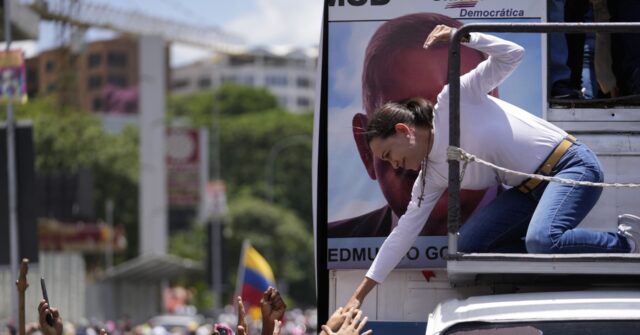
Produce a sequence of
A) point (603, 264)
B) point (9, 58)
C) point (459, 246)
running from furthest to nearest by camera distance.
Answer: point (9, 58) < point (459, 246) < point (603, 264)

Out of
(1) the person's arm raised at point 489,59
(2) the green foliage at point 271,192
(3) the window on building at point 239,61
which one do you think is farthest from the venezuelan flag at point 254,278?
(3) the window on building at point 239,61

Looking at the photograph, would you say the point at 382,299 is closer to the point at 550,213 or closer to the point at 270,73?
the point at 550,213

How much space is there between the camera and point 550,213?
499cm

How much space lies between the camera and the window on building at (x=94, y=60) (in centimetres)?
12244

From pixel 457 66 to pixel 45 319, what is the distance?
7.29 feet

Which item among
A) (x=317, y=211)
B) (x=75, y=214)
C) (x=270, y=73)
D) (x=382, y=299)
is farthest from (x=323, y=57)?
(x=270, y=73)

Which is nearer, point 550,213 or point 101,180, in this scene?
point 550,213

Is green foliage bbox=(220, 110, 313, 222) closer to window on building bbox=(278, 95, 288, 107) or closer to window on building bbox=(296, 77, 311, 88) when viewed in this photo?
window on building bbox=(278, 95, 288, 107)

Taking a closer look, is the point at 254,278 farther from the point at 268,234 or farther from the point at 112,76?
the point at 112,76

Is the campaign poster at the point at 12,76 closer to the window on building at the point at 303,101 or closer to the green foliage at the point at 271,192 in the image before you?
the green foliage at the point at 271,192

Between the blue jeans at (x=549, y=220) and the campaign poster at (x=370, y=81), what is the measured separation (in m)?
0.62

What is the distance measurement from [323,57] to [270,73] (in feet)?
525

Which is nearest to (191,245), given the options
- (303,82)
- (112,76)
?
(112,76)

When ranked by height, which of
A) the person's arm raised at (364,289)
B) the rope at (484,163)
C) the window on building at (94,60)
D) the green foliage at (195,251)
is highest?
the window on building at (94,60)
